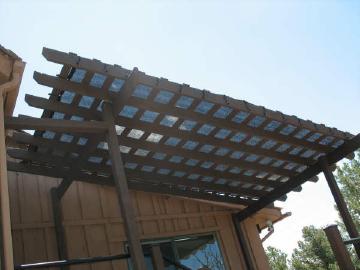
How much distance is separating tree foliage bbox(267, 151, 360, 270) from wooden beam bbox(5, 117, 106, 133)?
27264 millimetres

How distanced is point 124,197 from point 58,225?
232cm

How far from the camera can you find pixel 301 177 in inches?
263

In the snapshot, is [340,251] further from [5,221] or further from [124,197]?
[5,221]

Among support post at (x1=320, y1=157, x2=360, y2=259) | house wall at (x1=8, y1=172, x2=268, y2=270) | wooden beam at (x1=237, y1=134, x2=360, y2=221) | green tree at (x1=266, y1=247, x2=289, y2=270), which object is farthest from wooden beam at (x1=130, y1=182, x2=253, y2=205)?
green tree at (x1=266, y1=247, x2=289, y2=270)

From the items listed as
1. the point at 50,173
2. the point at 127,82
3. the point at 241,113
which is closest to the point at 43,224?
the point at 50,173

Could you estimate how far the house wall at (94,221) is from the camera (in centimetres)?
556

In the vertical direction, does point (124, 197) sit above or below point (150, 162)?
below

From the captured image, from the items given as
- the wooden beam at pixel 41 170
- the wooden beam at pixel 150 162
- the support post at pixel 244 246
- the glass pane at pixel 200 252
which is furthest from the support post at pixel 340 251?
the support post at pixel 244 246

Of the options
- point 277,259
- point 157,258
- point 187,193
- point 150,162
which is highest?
point 150,162

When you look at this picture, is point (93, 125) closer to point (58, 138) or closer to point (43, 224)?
point (58, 138)

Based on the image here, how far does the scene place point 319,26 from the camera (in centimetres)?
669

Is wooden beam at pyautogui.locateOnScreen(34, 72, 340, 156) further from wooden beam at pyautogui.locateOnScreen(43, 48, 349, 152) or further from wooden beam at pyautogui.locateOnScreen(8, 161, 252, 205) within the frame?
wooden beam at pyautogui.locateOnScreen(8, 161, 252, 205)

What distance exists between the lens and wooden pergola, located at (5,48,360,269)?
3.99 metres

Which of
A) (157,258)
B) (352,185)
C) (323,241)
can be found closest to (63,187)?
(157,258)
